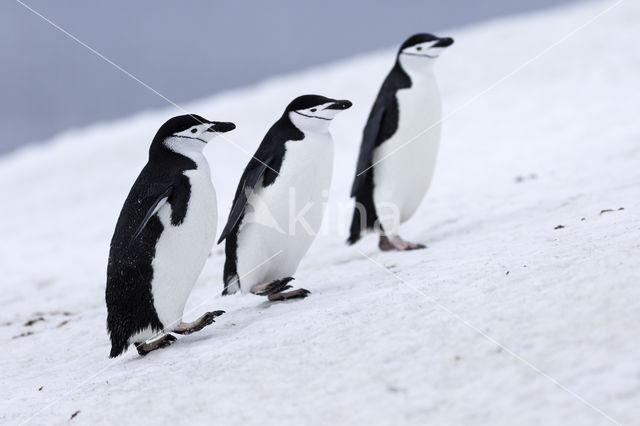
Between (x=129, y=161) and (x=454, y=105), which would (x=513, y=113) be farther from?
(x=129, y=161)

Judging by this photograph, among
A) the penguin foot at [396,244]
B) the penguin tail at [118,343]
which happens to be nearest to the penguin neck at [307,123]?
the penguin foot at [396,244]

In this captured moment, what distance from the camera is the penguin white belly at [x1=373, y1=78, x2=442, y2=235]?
192 inches

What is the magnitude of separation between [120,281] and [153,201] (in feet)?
1.39

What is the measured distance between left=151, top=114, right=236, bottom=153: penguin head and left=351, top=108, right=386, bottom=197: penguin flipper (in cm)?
180

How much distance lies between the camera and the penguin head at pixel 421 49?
4.87 meters

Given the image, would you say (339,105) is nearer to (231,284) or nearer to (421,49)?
(231,284)

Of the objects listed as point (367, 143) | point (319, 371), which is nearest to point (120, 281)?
point (319, 371)

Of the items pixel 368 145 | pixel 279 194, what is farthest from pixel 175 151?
pixel 368 145

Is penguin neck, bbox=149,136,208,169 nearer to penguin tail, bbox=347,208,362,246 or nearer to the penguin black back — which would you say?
the penguin black back

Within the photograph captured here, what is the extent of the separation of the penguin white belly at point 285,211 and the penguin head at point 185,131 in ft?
1.76

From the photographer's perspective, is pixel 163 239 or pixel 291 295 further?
pixel 291 295

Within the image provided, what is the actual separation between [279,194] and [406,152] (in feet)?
5.08

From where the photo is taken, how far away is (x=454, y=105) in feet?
45.8

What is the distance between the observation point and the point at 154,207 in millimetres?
3062
